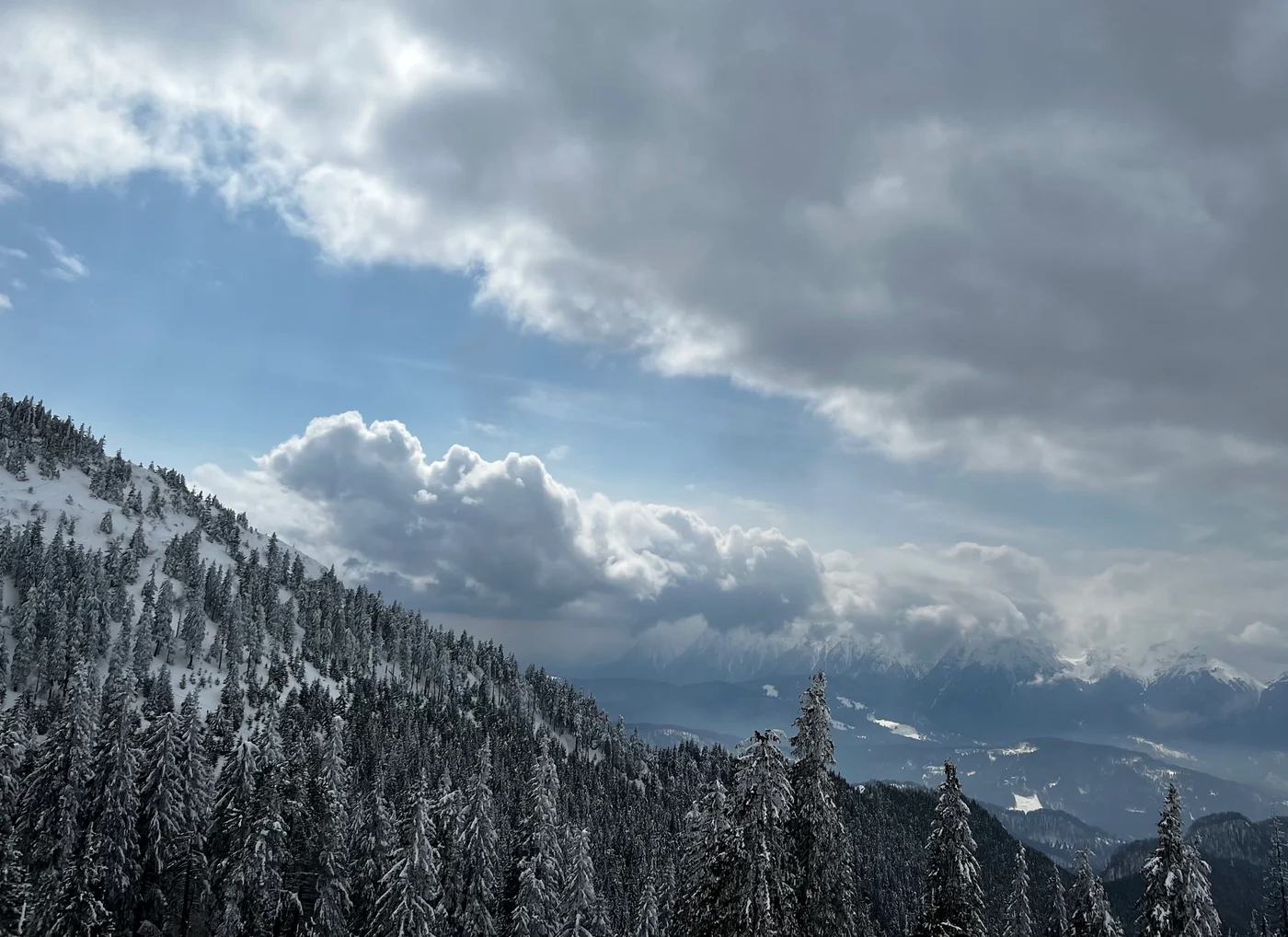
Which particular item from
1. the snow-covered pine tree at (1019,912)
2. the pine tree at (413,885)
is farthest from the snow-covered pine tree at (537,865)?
the snow-covered pine tree at (1019,912)

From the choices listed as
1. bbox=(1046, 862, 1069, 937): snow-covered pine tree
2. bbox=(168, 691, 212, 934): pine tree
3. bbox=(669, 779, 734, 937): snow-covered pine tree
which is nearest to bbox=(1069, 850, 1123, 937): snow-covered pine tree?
bbox=(1046, 862, 1069, 937): snow-covered pine tree

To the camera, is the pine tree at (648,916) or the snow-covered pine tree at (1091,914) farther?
the pine tree at (648,916)

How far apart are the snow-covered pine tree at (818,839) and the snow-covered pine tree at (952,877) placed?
5.66m

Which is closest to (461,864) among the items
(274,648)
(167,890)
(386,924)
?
(386,924)

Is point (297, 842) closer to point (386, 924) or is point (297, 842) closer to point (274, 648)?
point (386, 924)

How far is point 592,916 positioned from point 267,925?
62.7 ft

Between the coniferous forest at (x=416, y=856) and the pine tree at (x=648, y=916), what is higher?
the coniferous forest at (x=416, y=856)

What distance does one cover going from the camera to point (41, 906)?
44.9 metres

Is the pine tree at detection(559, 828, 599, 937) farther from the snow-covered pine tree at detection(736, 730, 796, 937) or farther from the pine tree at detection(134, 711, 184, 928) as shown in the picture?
the snow-covered pine tree at detection(736, 730, 796, 937)

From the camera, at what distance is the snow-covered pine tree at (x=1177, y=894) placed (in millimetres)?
28078

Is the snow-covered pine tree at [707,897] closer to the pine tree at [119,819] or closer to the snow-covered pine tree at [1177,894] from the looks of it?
the snow-covered pine tree at [1177,894]

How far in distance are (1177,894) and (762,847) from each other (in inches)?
705

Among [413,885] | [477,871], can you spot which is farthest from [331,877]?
[477,871]

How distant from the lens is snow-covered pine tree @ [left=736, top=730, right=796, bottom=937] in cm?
2233
